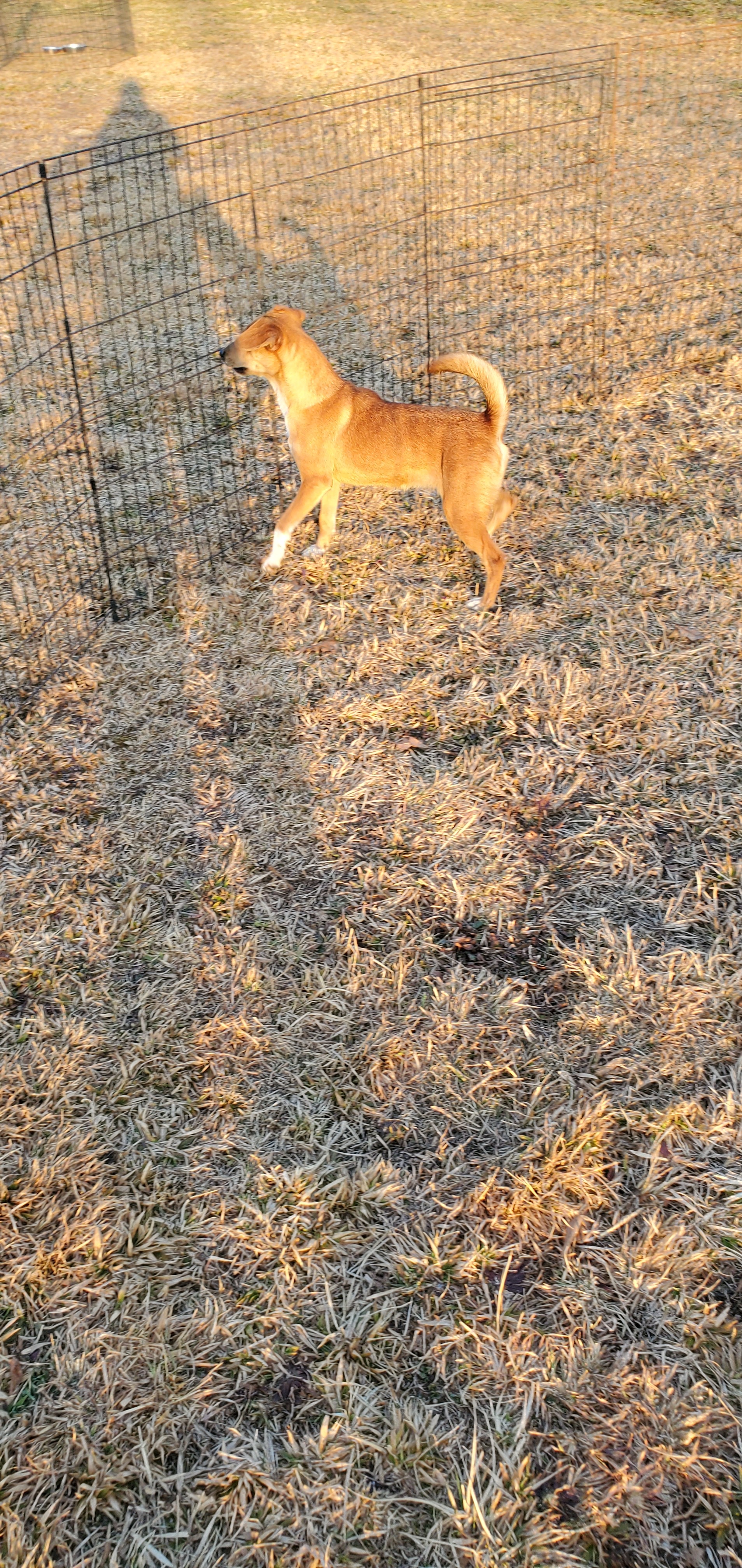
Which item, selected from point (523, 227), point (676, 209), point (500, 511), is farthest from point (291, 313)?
point (676, 209)

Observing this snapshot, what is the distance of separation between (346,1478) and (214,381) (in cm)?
559

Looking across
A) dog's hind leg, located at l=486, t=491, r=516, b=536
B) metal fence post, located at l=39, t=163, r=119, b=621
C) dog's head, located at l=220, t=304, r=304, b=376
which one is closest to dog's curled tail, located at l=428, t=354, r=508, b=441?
dog's hind leg, located at l=486, t=491, r=516, b=536

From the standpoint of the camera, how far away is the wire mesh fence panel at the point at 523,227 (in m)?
6.32

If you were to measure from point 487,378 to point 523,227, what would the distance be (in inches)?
187

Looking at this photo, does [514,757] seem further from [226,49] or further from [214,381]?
[226,49]

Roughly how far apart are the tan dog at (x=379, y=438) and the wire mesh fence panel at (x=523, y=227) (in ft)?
4.63

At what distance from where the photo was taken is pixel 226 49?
13.2 meters

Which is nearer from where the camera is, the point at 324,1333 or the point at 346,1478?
the point at 346,1478

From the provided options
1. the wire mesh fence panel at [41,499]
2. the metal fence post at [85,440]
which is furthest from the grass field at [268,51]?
the metal fence post at [85,440]

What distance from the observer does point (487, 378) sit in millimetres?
4211

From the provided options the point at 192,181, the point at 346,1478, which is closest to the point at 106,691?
the point at 346,1478

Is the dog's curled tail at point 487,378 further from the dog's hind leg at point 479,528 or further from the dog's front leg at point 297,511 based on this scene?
the dog's front leg at point 297,511

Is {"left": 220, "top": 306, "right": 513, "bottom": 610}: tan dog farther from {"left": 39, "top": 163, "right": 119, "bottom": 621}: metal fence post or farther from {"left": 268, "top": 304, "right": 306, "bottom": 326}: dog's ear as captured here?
{"left": 39, "top": 163, "right": 119, "bottom": 621}: metal fence post

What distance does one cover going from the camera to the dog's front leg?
4.66 m
